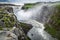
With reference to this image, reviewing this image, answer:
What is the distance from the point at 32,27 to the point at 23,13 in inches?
359

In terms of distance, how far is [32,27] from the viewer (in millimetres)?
27266

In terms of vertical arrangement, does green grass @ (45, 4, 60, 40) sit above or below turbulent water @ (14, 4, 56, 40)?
above

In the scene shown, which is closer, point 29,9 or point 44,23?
point 44,23

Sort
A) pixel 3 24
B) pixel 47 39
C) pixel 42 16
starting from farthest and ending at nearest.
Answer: pixel 42 16 < pixel 47 39 < pixel 3 24

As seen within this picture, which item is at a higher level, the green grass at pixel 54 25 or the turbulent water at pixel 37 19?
the green grass at pixel 54 25

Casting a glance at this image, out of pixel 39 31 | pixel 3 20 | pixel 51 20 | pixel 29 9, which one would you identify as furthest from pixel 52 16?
pixel 29 9

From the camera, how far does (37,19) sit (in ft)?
102

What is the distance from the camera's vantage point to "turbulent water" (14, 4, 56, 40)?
2529 centimetres

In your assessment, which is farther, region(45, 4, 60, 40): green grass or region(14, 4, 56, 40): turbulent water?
region(14, 4, 56, 40): turbulent water

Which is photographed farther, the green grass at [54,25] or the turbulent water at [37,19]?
the turbulent water at [37,19]

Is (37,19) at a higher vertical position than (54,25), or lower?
lower

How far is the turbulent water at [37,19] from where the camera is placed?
25286 millimetres

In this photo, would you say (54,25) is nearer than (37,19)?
Yes

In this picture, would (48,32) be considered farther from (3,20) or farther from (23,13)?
(23,13)
